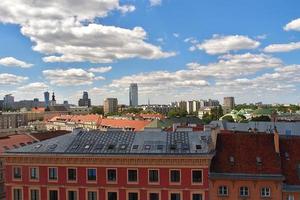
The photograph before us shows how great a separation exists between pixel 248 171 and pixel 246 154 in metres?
2.93

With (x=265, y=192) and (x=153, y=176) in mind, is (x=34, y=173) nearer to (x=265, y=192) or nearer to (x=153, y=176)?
(x=153, y=176)

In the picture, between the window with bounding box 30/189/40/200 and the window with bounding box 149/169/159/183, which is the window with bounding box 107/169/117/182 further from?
the window with bounding box 30/189/40/200

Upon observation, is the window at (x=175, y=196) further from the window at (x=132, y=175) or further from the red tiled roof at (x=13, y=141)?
the red tiled roof at (x=13, y=141)

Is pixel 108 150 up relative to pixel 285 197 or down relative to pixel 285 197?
up

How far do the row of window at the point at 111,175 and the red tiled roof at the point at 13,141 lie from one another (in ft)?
106

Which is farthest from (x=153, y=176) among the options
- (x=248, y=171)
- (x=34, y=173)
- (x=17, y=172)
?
(x=17, y=172)

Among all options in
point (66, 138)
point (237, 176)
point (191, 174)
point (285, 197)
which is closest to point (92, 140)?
point (66, 138)

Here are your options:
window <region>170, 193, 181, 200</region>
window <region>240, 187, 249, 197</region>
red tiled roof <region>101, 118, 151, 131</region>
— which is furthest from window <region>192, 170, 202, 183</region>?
red tiled roof <region>101, 118, 151, 131</region>

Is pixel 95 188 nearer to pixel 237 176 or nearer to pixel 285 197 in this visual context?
pixel 237 176

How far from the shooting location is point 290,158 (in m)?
53.9

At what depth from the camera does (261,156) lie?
2128 inches

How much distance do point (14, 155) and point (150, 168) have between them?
698 inches

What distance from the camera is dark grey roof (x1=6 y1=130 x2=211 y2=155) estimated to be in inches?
2165

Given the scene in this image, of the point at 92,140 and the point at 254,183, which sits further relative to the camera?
the point at 92,140
